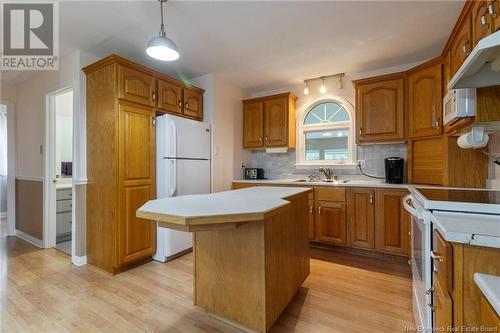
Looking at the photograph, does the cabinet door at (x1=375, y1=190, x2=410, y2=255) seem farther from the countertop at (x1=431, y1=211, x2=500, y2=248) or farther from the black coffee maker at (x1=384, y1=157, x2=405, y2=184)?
the countertop at (x1=431, y1=211, x2=500, y2=248)

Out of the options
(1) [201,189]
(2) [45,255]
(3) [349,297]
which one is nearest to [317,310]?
(3) [349,297]

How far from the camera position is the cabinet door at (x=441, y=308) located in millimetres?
928

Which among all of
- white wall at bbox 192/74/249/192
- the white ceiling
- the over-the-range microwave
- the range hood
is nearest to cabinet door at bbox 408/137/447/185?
the over-the-range microwave

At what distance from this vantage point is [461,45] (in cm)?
191

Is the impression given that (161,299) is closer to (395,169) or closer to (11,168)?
(395,169)

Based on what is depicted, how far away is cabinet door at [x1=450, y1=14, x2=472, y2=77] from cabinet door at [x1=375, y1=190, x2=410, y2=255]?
1.32 meters

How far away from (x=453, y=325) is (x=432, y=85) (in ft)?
8.16

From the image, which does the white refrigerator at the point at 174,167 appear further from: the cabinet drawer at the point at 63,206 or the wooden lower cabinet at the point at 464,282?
the wooden lower cabinet at the point at 464,282

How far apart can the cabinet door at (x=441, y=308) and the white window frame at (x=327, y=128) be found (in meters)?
2.45

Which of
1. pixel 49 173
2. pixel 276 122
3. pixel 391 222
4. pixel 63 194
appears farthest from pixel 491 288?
pixel 63 194

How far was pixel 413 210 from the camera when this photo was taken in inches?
55.1

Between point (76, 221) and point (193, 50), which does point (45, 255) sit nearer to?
point (76, 221)

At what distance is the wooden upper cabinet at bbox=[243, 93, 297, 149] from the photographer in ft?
12.0

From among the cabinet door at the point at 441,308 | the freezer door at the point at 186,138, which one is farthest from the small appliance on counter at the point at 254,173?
the cabinet door at the point at 441,308
